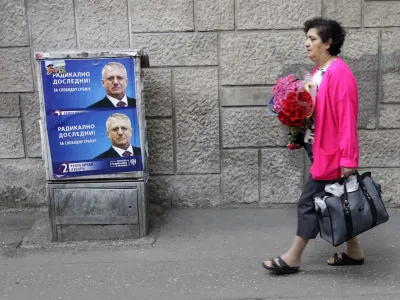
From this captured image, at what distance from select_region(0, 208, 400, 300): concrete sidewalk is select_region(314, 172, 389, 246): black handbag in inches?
15.5

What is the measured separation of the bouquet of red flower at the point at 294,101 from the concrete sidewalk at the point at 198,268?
108 centimetres

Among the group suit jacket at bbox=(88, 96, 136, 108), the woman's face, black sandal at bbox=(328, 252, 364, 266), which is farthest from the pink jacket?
suit jacket at bbox=(88, 96, 136, 108)

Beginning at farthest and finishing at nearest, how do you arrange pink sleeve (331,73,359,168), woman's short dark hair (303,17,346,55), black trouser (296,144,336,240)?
black trouser (296,144,336,240) < woman's short dark hair (303,17,346,55) < pink sleeve (331,73,359,168)

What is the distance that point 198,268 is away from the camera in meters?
4.00

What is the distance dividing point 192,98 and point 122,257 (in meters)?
1.59

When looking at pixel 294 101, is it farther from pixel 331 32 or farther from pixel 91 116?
pixel 91 116

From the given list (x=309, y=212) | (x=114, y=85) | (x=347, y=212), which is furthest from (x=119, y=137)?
(x=347, y=212)

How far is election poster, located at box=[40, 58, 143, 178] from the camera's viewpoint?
416 cm

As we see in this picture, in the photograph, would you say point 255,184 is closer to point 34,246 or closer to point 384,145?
point 384,145

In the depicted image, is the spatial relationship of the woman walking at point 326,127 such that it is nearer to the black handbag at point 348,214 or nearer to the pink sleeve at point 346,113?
the pink sleeve at point 346,113

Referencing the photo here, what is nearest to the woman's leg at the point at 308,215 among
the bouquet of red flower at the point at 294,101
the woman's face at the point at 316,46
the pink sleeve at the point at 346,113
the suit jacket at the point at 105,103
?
the pink sleeve at the point at 346,113

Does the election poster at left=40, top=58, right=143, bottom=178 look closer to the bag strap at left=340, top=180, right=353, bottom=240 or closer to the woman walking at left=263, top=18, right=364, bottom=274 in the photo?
the woman walking at left=263, top=18, right=364, bottom=274

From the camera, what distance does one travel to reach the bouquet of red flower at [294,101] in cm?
352

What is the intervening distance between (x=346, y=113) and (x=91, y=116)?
1879 mm
